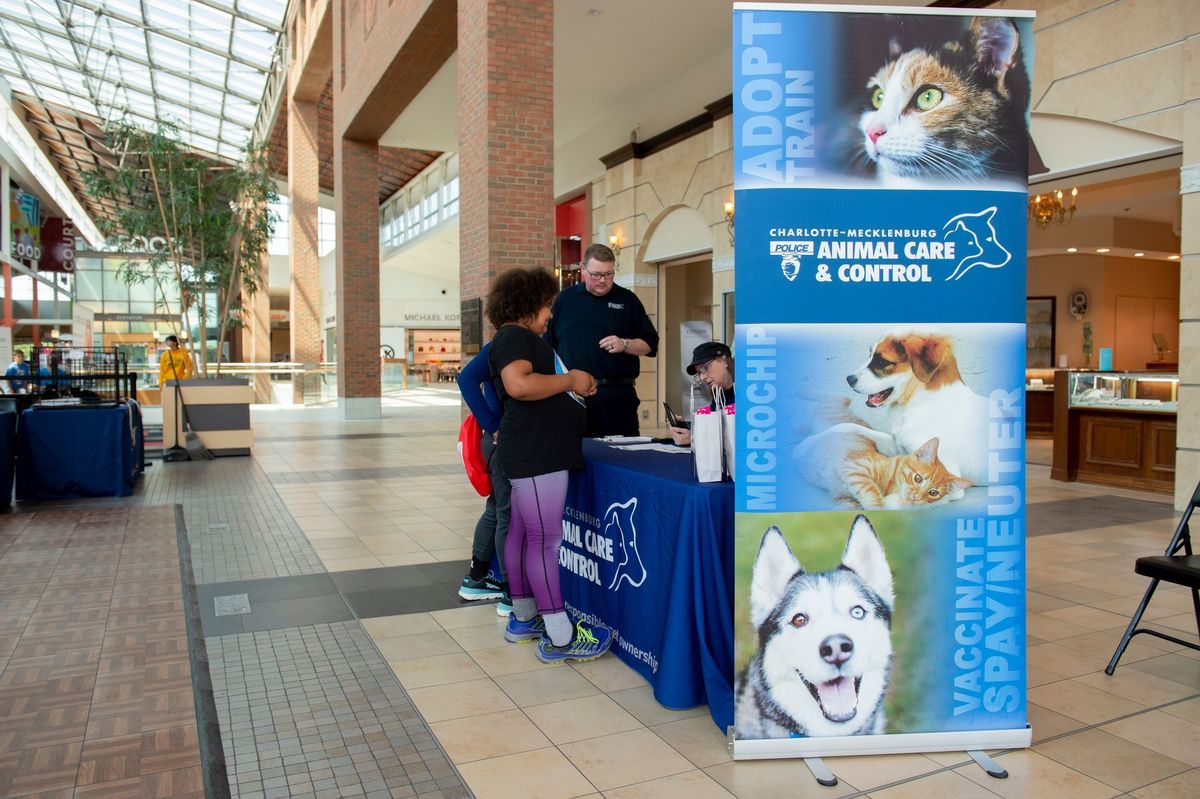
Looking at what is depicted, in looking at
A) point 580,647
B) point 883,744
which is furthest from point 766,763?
point 580,647

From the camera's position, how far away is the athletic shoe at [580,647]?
11.0 feet

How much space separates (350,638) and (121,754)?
118 centimetres

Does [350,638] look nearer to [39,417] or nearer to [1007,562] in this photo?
[1007,562]

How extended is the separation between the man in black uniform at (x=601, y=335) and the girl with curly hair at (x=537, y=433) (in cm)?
80

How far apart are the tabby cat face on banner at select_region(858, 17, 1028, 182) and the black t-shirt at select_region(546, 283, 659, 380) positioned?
1.85 metres

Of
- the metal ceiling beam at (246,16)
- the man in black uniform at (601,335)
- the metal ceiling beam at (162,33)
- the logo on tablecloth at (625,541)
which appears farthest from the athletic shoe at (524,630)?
the metal ceiling beam at (162,33)

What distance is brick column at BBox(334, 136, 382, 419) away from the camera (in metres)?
15.9

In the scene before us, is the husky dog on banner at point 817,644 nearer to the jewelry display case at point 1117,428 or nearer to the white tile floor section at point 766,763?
the white tile floor section at point 766,763

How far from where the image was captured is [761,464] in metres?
2.54

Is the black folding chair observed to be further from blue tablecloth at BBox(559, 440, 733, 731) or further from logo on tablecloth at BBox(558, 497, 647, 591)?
logo on tablecloth at BBox(558, 497, 647, 591)

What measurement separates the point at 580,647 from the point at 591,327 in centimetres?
157

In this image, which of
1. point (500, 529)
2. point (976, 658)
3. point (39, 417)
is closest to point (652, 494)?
point (500, 529)

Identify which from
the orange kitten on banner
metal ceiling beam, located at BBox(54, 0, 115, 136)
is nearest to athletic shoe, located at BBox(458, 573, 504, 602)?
the orange kitten on banner

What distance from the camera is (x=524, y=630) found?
12.0ft
